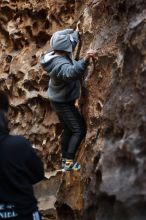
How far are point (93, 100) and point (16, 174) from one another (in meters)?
1.48

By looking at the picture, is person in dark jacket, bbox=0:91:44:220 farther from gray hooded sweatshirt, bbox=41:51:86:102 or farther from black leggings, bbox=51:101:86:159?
black leggings, bbox=51:101:86:159

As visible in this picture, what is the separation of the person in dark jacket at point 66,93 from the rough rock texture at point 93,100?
3.4 inches

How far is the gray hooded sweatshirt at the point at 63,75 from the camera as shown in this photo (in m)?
4.76

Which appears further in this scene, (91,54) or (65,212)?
(65,212)

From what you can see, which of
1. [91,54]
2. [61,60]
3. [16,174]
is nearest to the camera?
[16,174]

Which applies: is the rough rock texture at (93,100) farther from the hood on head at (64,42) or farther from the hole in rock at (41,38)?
the hood on head at (64,42)

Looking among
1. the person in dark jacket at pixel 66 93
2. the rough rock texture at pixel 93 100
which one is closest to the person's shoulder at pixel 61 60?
the person in dark jacket at pixel 66 93

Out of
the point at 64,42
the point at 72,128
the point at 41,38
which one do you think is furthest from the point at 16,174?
the point at 41,38

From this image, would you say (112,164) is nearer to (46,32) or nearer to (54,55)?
(54,55)

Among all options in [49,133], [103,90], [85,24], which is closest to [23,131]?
[49,133]

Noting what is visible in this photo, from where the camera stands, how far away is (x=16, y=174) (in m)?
3.44

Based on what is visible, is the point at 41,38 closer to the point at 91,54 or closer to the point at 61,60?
the point at 61,60

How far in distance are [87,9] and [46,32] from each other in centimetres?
180

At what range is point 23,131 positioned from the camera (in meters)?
7.23
